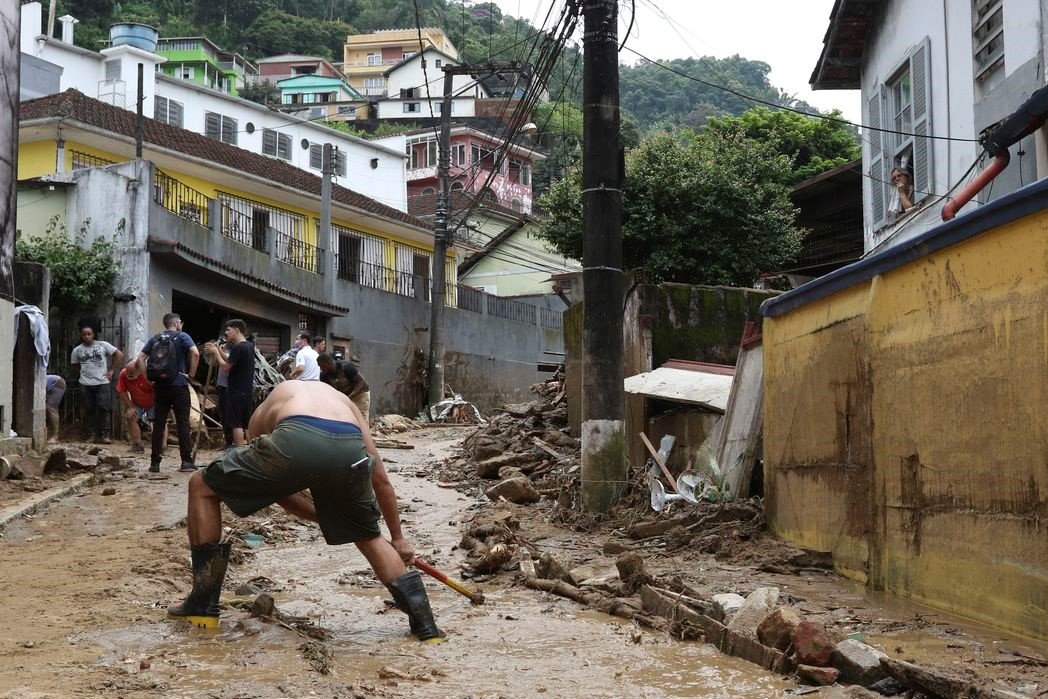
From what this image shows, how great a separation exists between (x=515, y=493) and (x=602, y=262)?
8.50ft

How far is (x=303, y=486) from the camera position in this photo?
5125 mm

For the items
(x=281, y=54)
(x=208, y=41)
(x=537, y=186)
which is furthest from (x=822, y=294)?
(x=281, y=54)

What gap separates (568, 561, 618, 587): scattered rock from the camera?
6.59 metres

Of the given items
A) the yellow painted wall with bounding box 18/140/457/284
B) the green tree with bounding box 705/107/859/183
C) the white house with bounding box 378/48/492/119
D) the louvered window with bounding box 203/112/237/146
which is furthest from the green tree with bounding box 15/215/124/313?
the white house with bounding box 378/48/492/119

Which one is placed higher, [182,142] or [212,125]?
[212,125]

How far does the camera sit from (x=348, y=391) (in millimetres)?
12641

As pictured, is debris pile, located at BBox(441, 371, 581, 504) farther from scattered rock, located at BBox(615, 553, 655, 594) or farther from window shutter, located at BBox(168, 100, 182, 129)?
window shutter, located at BBox(168, 100, 182, 129)

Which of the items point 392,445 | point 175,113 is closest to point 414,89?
point 175,113

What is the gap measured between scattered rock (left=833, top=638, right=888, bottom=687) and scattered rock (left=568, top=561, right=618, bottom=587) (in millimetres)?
2213

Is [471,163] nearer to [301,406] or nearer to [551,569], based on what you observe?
[551,569]

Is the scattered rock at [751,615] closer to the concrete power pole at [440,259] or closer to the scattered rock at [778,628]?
the scattered rock at [778,628]

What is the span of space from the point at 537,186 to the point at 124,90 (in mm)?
21781

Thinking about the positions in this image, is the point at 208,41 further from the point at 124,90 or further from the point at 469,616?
the point at 469,616

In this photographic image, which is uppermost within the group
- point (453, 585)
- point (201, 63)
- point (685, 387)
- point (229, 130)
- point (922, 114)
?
point (201, 63)
